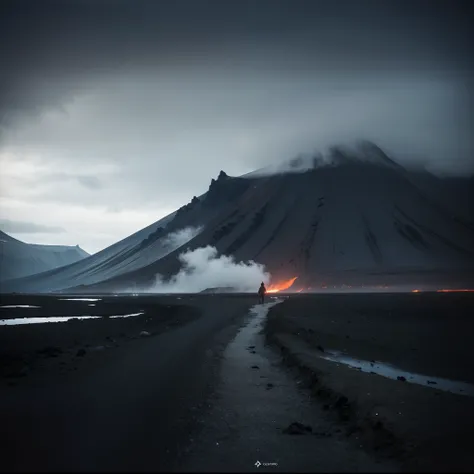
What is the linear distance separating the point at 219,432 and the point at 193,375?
7204 millimetres

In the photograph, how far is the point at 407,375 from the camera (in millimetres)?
19406

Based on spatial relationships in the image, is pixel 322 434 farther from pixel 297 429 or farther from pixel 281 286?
pixel 281 286

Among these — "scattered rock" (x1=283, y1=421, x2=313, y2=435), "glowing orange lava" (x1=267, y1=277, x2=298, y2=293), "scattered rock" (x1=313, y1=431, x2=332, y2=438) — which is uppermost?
"glowing orange lava" (x1=267, y1=277, x2=298, y2=293)

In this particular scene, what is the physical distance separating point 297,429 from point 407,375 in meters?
9.98

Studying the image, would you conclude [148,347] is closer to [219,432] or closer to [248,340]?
[248,340]

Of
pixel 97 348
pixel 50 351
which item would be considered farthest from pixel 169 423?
pixel 97 348

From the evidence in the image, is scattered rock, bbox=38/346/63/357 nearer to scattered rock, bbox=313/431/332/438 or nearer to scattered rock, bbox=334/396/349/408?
scattered rock, bbox=334/396/349/408

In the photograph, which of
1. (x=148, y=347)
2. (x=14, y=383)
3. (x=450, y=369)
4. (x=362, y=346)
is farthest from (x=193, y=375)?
(x=362, y=346)

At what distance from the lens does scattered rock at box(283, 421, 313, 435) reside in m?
11.2

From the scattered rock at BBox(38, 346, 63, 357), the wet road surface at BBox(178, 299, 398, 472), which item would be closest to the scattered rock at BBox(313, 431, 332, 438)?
the wet road surface at BBox(178, 299, 398, 472)

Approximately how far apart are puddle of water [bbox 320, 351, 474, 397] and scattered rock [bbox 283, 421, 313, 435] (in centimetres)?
685

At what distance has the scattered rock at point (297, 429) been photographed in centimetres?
1122

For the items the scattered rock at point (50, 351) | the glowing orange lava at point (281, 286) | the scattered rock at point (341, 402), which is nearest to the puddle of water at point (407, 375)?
the scattered rock at point (341, 402)

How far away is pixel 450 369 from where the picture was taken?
2069 centimetres
